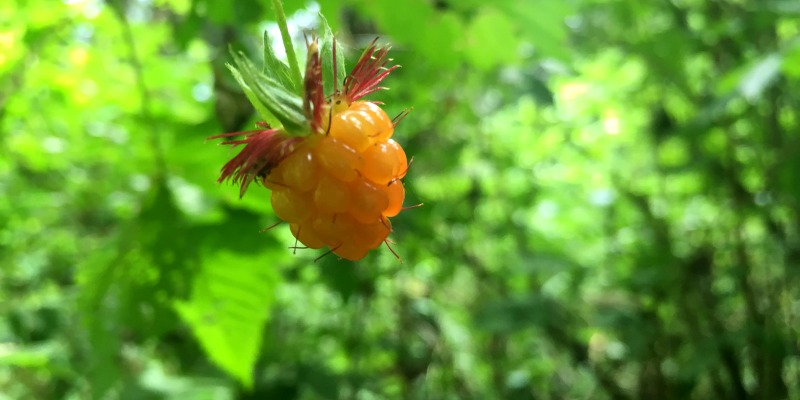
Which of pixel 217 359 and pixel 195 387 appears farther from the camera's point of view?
pixel 195 387

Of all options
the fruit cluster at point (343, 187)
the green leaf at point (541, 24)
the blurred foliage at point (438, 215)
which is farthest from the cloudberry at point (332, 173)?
the green leaf at point (541, 24)

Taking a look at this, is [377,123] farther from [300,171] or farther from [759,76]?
[759,76]

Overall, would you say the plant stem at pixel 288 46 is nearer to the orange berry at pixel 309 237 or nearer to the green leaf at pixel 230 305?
the orange berry at pixel 309 237

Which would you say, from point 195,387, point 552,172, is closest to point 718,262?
point 552,172

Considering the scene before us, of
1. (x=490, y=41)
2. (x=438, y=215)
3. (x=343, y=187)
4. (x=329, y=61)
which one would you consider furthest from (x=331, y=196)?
(x=438, y=215)

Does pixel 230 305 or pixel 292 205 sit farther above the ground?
pixel 292 205

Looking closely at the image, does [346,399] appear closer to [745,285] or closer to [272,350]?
[272,350]

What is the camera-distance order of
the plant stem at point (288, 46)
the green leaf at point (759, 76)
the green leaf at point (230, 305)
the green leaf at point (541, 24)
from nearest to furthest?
the plant stem at point (288, 46) < the green leaf at point (230, 305) < the green leaf at point (541, 24) < the green leaf at point (759, 76)
